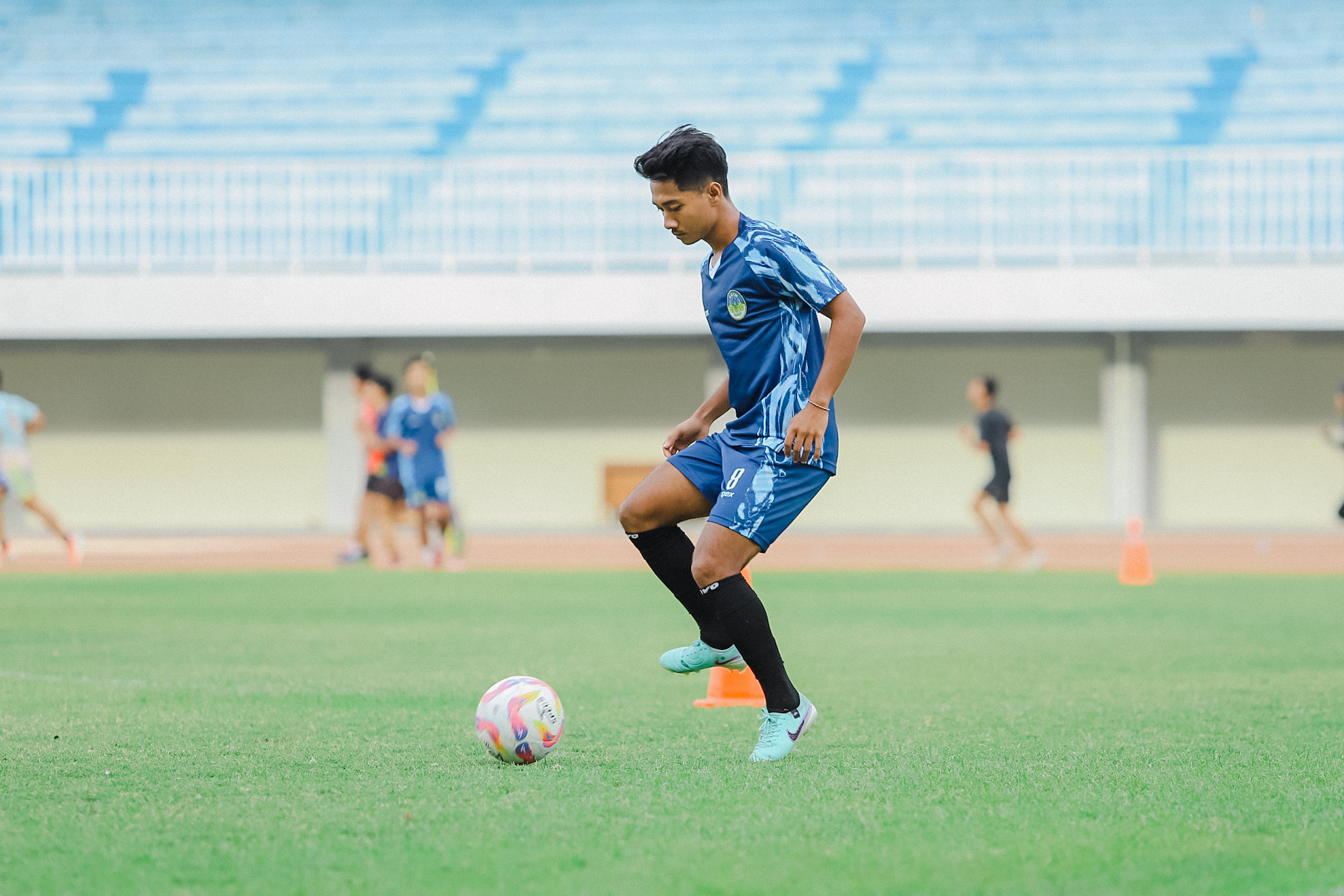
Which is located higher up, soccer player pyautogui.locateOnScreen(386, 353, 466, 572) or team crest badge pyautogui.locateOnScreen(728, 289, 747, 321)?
team crest badge pyautogui.locateOnScreen(728, 289, 747, 321)

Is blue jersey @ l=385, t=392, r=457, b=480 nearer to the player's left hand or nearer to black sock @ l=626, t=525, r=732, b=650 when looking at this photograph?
black sock @ l=626, t=525, r=732, b=650

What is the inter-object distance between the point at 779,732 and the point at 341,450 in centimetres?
1922

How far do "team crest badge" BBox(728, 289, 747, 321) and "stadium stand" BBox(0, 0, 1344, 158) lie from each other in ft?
66.9

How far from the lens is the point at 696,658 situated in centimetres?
494

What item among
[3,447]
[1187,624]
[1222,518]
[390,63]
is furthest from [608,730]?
[390,63]

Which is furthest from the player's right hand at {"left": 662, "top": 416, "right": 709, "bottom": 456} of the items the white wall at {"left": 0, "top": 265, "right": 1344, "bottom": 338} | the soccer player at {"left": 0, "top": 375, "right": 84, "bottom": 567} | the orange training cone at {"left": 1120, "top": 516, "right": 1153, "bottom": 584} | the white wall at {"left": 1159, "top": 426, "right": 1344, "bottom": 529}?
the white wall at {"left": 1159, "top": 426, "right": 1344, "bottom": 529}

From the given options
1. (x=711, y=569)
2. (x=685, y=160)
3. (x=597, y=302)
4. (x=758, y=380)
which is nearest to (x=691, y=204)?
(x=685, y=160)

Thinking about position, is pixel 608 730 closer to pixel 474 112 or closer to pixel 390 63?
pixel 474 112

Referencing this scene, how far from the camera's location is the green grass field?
127 inches

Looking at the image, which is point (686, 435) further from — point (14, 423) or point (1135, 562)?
point (14, 423)

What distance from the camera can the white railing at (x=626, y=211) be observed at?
2116 cm

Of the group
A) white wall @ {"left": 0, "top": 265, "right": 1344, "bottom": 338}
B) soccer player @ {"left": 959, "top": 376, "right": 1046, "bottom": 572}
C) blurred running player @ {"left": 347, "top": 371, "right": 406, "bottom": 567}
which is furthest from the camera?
white wall @ {"left": 0, "top": 265, "right": 1344, "bottom": 338}

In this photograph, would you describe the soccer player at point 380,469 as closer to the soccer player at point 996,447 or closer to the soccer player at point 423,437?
the soccer player at point 423,437

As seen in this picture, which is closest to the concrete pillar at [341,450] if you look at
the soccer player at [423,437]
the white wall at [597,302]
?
the white wall at [597,302]
